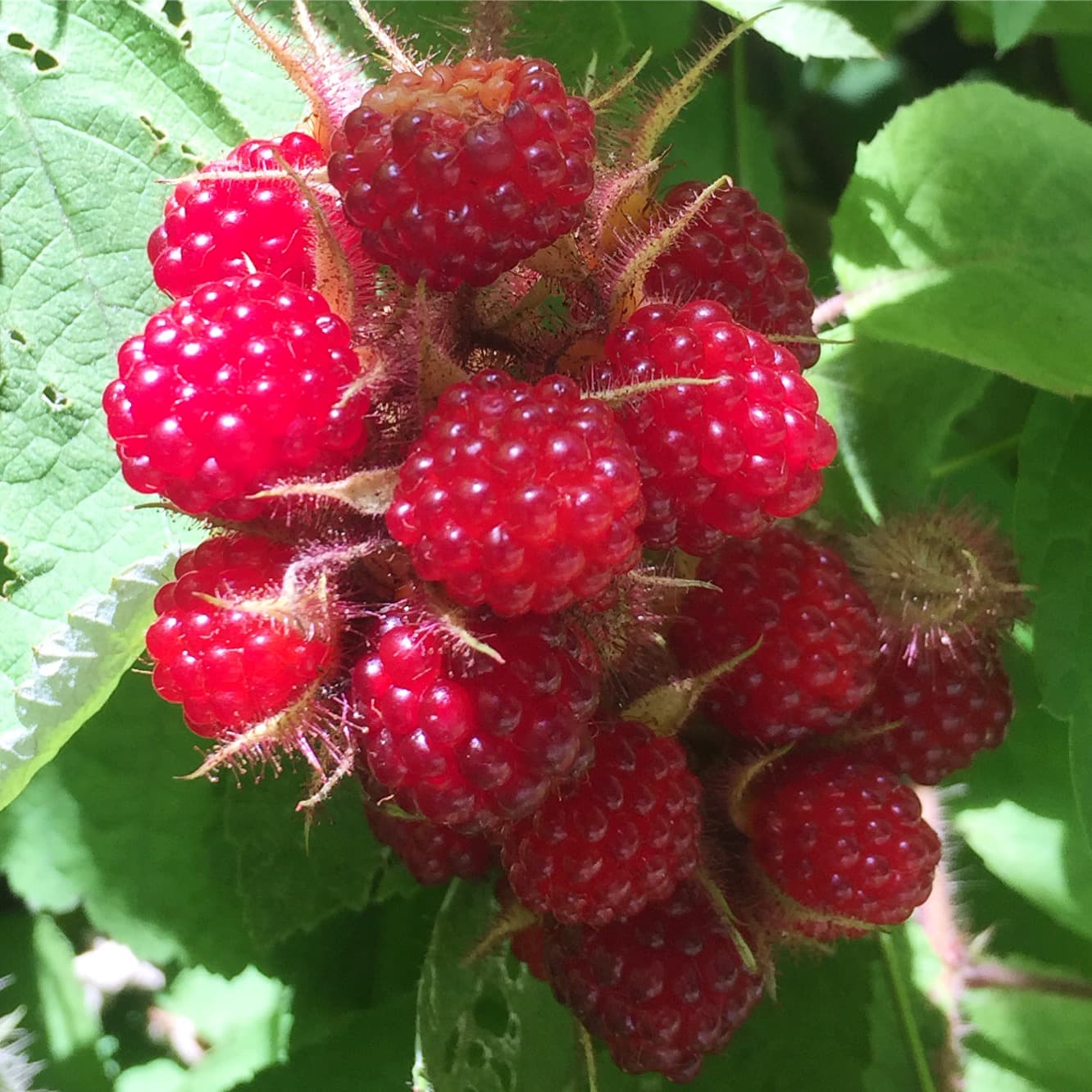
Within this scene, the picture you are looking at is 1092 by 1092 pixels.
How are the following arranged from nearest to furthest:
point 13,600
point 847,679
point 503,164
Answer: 1. point 503,164
2. point 847,679
3. point 13,600

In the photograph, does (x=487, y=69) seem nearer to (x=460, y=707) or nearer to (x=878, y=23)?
(x=460, y=707)

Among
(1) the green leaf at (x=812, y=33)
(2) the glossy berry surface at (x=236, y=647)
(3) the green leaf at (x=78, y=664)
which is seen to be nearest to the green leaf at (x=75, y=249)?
(3) the green leaf at (x=78, y=664)

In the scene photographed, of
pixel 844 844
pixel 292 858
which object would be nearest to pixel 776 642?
pixel 844 844

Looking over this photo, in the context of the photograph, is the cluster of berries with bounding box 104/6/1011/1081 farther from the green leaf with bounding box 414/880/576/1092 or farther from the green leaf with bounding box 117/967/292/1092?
the green leaf with bounding box 117/967/292/1092

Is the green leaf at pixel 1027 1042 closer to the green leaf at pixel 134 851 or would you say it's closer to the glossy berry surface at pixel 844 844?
the glossy berry surface at pixel 844 844

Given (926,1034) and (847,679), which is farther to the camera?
(926,1034)

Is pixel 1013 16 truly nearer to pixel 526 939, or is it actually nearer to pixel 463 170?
pixel 463 170

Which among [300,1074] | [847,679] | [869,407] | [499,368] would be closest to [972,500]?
[869,407]

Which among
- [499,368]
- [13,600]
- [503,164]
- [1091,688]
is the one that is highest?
[503,164]
